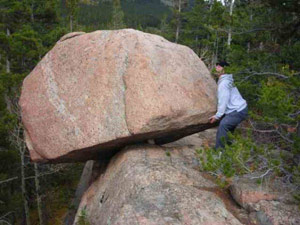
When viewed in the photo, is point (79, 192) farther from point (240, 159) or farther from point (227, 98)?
point (240, 159)

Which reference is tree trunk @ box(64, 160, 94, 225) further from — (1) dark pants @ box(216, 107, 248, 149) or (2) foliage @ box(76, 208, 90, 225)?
(1) dark pants @ box(216, 107, 248, 149)

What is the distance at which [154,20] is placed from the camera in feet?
288

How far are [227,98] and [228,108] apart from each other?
252mm

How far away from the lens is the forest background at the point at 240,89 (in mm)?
4477

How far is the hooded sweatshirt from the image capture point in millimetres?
5773

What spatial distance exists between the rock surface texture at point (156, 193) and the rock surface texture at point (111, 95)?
0.52 m

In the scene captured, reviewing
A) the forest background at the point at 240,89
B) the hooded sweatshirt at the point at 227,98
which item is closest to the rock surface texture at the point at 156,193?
the forest background at the point at 240,89

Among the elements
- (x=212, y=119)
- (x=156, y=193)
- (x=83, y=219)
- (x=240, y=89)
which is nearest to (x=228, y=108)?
(x=212, y=119)

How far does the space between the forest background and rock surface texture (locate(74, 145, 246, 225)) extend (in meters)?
0.47

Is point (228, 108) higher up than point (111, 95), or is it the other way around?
point (111, 95)

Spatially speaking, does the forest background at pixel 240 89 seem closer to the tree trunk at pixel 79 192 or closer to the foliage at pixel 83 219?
the tree trunk at pixel 79 192

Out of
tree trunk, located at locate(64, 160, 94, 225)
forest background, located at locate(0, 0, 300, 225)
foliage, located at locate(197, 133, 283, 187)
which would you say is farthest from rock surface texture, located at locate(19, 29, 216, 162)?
tree trunk, located at locate(64, 160, 94, 225)

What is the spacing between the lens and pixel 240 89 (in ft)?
21.2

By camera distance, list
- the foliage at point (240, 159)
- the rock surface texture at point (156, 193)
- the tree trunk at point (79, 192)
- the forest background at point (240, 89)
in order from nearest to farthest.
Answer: the rock surface texture at point (156, 193)
the foliage at point (240, 159)
the forest background at point (240, 89)
the tree trunk at point (79, 192)
